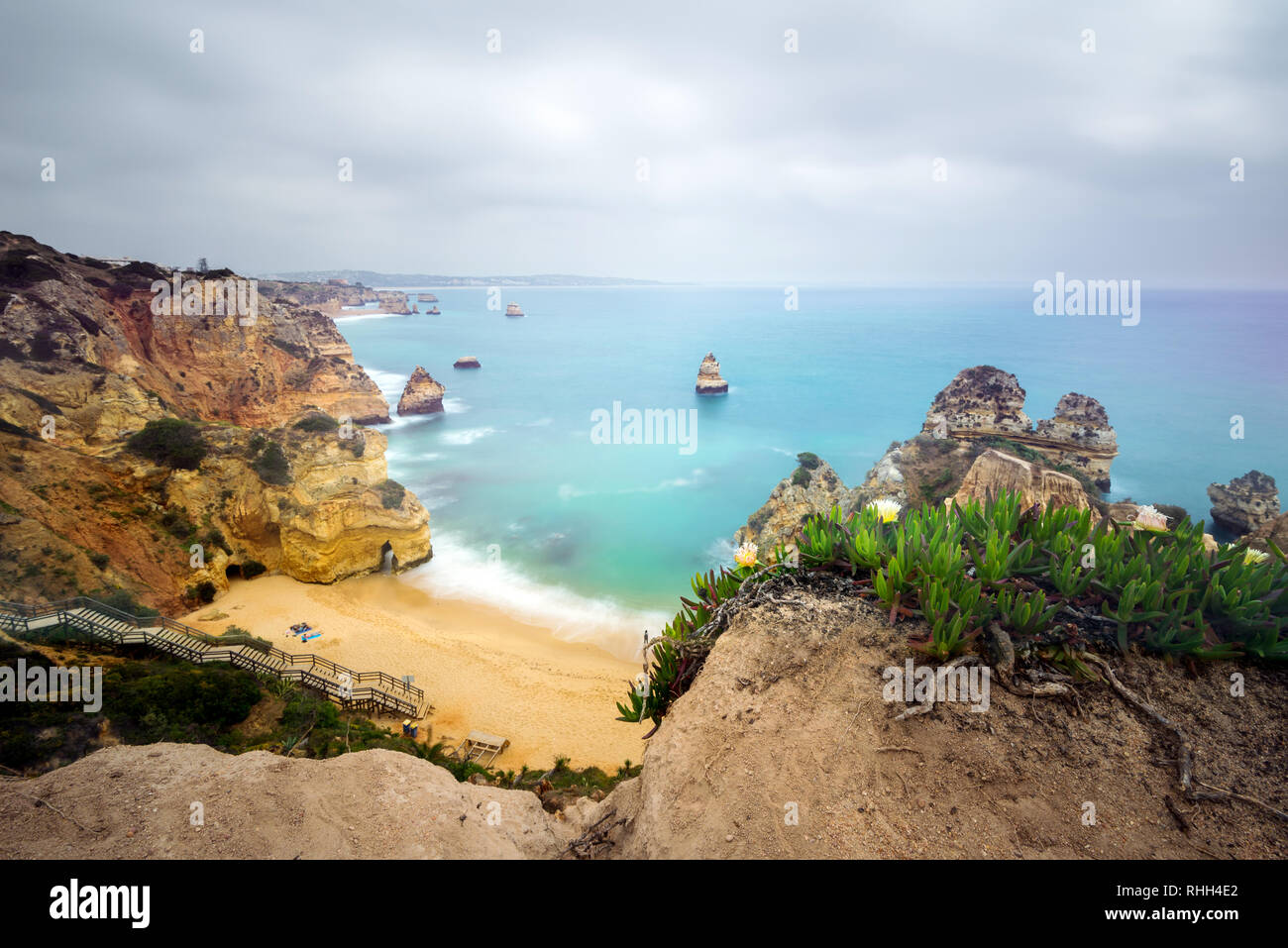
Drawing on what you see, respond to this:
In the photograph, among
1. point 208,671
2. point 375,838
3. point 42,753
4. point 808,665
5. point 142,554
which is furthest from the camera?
point 142,554

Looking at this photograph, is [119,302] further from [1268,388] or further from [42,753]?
[1268,388]

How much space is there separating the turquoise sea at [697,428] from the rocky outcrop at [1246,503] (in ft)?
14.7

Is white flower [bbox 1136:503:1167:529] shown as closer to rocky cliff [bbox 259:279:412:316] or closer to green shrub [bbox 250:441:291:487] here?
green shrub [bbox 250:441:291:487]

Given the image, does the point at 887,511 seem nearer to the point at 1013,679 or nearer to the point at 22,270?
the point at 1013,679

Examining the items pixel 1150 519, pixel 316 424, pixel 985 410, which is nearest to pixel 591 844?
pixel 1150 519

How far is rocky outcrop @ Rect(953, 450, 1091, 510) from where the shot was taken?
13.7 meters

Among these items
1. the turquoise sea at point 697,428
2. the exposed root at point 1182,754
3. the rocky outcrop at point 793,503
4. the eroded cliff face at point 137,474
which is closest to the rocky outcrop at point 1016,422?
the turquoise sea at point 697,428

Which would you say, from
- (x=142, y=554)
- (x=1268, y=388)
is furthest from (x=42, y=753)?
(x=1268, y=388)

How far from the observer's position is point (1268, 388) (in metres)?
67.4

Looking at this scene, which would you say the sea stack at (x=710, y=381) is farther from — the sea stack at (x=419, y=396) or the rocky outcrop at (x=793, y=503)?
the rocky outcrop at (x=793, y=503)

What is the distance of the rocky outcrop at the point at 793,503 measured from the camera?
2273 cm
